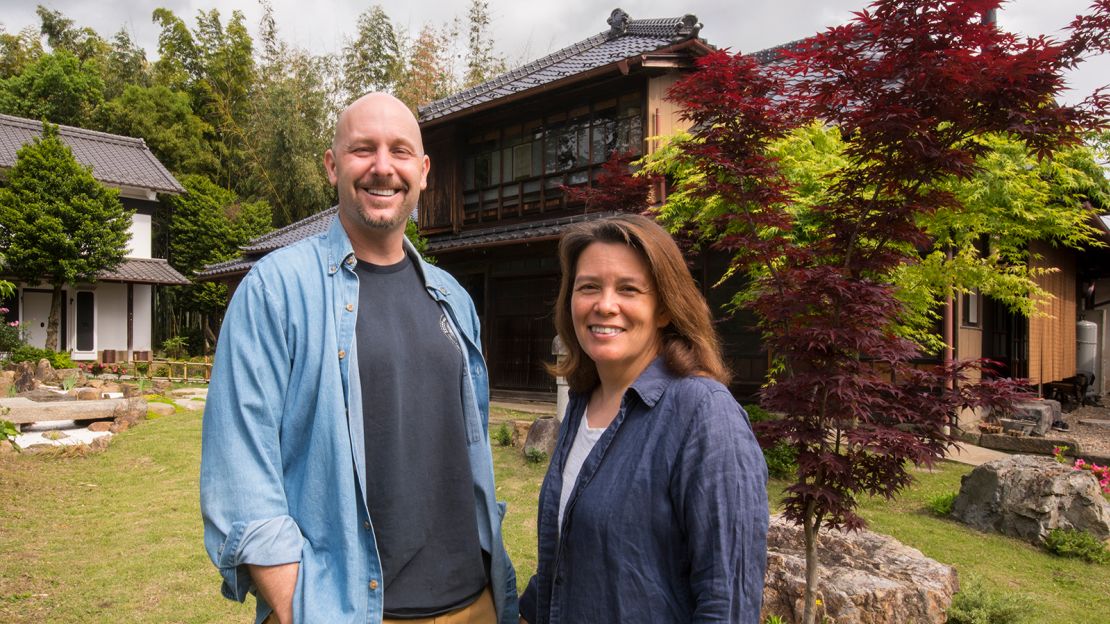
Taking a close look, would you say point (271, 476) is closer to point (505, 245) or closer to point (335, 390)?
point (335, 390)

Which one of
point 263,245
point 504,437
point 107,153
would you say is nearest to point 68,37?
point 107,153

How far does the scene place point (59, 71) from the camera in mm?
26109

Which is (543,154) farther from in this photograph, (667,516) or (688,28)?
(667,516)

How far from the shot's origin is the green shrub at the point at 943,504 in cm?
616

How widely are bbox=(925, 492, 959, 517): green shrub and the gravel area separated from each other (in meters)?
2.96

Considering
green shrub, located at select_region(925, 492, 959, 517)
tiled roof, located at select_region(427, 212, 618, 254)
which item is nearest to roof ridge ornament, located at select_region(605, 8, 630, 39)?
tiled roof, located at select_region(427, 212, 618, 254)

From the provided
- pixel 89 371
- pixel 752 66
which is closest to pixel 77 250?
pixel 89 371

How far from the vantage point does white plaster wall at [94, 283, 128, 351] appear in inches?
866

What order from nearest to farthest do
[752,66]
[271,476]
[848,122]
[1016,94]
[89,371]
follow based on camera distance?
[271,476] → [1016,94] → [848,122] → [752,66] → [89,371]

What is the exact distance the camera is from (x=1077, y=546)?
5.20m

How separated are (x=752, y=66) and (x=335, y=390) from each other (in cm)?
330

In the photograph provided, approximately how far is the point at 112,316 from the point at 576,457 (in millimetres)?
25182

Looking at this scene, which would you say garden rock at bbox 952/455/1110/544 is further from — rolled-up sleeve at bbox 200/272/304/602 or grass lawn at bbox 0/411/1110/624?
rolled-up sleeve at bbox 200/272/304/602

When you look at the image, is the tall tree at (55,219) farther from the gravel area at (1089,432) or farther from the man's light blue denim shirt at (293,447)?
the gravel area at (1089,432)
